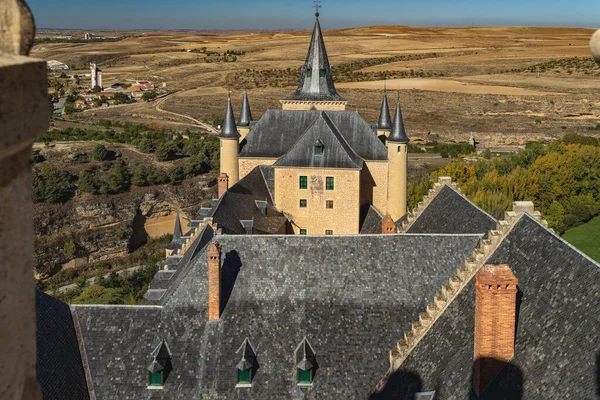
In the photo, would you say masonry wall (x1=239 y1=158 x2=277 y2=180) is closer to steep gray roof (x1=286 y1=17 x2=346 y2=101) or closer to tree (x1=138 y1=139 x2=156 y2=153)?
steep gray roof (x1=286 y1=17 x2=346 y2=101)

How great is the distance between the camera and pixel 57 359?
17.4m

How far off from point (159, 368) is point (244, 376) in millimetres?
2277

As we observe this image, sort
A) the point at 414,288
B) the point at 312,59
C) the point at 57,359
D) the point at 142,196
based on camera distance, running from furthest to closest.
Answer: the point at 142,196 < the point at 312,59 < the point at 414,288 < the point at 57,359

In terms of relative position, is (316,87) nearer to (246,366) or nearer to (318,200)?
(318,200)

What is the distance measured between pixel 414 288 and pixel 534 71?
116544mm

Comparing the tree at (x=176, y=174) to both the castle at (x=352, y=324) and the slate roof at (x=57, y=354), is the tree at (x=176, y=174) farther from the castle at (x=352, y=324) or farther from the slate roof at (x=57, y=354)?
the slate roof at (x=57, y=354)

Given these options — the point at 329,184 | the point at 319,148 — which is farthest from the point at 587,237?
the point at 319,148

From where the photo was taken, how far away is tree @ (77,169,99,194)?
63.6m

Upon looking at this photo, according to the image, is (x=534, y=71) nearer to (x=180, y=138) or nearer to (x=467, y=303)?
(x=180, y=138)

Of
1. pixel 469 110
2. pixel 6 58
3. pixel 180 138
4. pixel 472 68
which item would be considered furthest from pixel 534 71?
pixel 6 58

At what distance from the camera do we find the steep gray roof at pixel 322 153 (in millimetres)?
36594

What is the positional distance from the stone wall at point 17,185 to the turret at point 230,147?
117 feet

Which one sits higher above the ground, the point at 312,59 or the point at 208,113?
the point at 312,59

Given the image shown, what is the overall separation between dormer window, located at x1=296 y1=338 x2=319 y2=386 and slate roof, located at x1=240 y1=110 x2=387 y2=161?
21.4 metres
